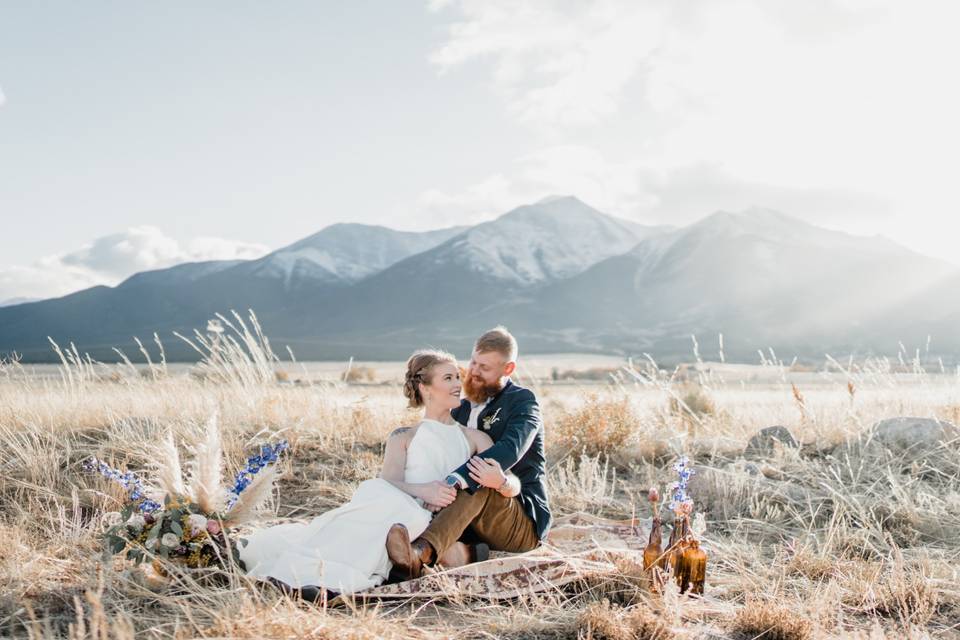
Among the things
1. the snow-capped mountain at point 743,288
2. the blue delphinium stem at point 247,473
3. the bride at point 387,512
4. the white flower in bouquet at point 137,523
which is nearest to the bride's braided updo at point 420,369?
the bride at point 387,512

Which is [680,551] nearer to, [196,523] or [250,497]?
[250,497]

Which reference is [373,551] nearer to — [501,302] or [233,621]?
[233,621]

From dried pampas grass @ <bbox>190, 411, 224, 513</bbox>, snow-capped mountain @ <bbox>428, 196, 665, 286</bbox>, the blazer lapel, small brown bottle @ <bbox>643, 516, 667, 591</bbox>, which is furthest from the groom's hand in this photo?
snow-capped mountain @ <bbox>428, 196, 665, 286</bbox>

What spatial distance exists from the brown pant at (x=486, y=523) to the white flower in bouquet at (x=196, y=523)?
3.55 ft

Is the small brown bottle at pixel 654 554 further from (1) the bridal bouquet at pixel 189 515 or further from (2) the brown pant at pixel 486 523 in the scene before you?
(1) the bridal bouquet at pixel 189 515

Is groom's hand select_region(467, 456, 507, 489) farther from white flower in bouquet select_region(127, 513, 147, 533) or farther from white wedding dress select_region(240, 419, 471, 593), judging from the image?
white flower in bouquet select_region(127, 513, 147, 533)

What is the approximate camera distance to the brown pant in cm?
406

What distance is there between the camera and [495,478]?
13.3ft

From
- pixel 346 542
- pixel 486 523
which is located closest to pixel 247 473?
pixel 346 542

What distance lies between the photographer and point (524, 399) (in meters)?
4.51

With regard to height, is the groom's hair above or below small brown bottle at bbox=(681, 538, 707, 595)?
above

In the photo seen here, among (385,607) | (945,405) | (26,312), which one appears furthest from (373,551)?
(26,312)

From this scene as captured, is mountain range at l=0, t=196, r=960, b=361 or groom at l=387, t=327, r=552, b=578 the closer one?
groom at l=387, t=327, r=552, b=578

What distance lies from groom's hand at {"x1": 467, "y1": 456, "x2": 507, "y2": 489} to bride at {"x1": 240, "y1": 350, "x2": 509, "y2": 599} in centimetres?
15
